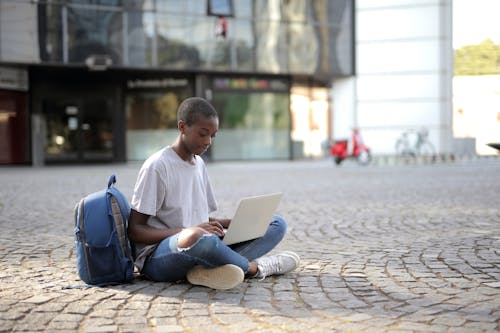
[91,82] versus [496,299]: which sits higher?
[91,82]

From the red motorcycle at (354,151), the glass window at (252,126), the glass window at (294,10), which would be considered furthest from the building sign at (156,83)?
the red motorcycle at (354,151)

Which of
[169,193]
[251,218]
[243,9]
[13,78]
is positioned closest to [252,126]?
[243,9]

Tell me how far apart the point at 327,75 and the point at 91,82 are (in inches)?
397

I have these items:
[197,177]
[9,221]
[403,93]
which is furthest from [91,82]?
[197,177]

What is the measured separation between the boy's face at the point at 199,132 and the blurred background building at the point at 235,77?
2014 cm

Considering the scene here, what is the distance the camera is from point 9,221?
315 inches

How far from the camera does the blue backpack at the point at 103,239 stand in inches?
157

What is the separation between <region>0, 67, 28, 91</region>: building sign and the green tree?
18.2 m

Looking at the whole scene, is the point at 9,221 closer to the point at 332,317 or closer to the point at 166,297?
the point at 166,297

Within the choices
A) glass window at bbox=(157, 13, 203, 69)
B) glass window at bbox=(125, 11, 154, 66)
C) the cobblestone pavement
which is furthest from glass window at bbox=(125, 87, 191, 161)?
the cobblestone pavement

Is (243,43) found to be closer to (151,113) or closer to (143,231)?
(151,113)

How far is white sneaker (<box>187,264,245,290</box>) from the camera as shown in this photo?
3951 mm

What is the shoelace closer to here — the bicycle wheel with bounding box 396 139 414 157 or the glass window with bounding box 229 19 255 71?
the glass window with bounding box 229 19 255 71

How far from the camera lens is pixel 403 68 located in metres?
28.3
